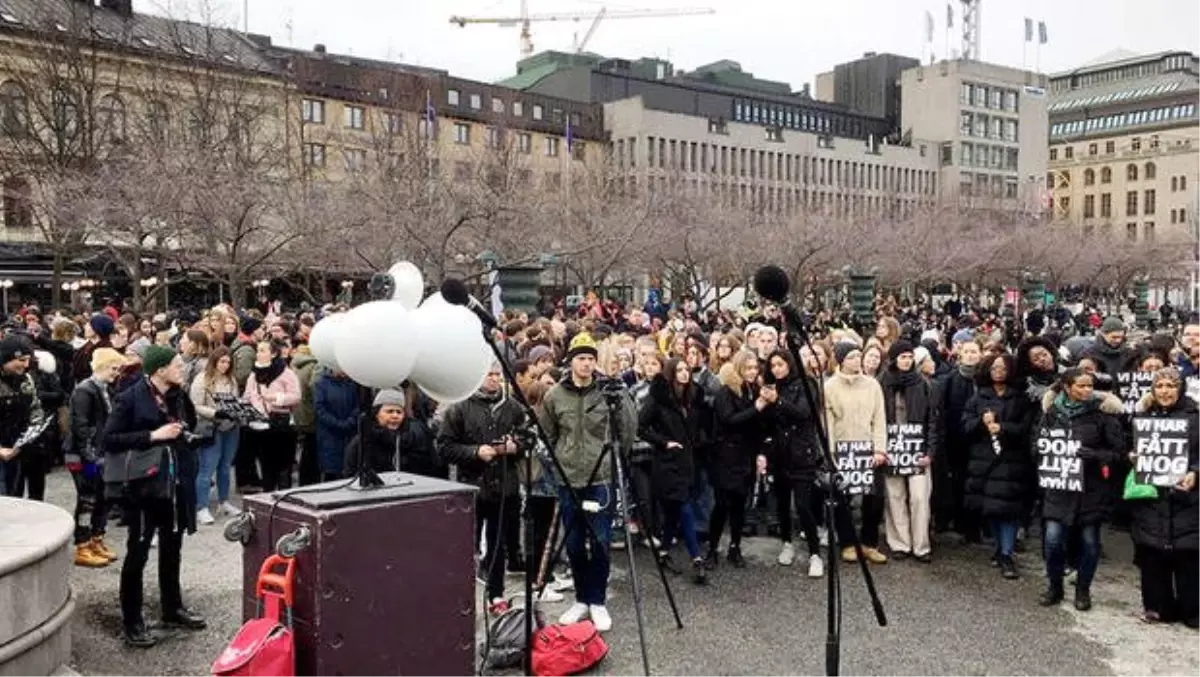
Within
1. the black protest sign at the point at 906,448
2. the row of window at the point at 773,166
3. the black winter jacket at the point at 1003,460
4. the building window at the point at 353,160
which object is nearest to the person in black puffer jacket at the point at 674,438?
the black protest sign at the point at 906,448

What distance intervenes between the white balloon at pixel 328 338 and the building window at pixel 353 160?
23576 mm

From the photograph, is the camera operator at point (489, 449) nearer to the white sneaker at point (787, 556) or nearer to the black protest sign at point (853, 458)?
the white sneaker at point (787, 556)

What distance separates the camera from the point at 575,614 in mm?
6781

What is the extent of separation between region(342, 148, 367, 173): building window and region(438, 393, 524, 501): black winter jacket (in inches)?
831

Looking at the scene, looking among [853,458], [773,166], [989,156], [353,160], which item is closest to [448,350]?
[853,458]

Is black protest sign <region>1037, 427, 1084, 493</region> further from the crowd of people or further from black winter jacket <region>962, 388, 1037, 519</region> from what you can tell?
black winter jacket <region>962, 388, 1037, 519</region>

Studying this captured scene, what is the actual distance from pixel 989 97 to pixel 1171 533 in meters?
100

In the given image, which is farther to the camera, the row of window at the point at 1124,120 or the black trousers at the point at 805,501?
the row of window at the point at 1124,120

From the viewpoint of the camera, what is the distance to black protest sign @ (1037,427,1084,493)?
7242mm

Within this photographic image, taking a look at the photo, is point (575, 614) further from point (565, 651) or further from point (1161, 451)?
point (1161, 451)

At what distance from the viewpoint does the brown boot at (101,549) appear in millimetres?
8305

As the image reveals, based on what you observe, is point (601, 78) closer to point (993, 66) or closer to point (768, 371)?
point (993, 66)

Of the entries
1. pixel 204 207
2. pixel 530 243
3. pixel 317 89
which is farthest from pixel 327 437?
pixel 317 89

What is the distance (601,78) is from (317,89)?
30607 millimetres
